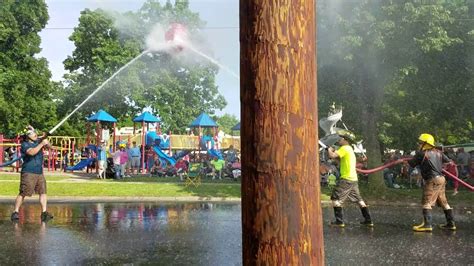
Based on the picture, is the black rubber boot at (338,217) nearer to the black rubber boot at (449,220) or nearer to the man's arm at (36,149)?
the black rubber boot at (449,220)

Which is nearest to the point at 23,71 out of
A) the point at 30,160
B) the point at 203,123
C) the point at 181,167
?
the point at 203,123

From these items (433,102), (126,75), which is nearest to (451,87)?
(433,102)

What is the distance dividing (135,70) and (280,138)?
42.3 meters

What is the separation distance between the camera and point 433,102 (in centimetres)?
2014

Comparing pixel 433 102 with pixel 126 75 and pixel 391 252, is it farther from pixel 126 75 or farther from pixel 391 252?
pixel 126 75

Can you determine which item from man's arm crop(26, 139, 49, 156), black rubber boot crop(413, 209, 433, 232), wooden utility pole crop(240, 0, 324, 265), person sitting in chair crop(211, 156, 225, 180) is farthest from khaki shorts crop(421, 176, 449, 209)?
person sitting in chair crop(211, 156, 225, 180)

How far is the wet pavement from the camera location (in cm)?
691

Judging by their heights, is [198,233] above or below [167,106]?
below

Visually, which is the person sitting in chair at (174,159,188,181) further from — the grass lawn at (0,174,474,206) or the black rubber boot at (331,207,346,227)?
the black rubber boot at (331,207,346,227)

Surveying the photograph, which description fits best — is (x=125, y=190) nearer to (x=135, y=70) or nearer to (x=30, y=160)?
(x=30, y=160)

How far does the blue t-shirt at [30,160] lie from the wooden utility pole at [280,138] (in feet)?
31.7

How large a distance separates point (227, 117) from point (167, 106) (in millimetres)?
73269

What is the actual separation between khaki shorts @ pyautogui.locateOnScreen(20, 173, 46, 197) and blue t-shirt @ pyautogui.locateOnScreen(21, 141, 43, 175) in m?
0.09

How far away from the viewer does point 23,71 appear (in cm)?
4266
